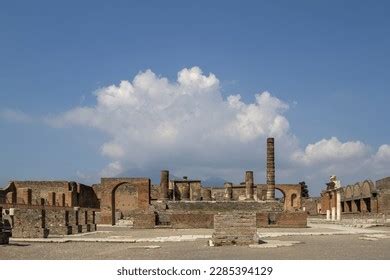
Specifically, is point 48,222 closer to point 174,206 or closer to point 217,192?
point 174,206

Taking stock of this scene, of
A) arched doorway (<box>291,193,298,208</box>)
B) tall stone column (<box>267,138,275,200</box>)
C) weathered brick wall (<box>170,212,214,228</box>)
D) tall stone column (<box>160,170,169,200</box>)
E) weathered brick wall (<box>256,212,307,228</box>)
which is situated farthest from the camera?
arched doorway (<box>291,193,298,208</box>)

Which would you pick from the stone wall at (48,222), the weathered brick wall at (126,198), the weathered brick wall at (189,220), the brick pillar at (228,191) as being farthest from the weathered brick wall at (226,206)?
the weathered brick wall at (126,198)

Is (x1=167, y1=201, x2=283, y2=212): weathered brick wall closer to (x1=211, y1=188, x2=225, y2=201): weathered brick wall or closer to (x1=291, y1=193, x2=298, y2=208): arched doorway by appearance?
(x1=211, y1=188, x2=225, y2=201): weathered brick wall

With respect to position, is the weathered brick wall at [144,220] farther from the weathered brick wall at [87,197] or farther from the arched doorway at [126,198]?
the arched doorway at [126,198]

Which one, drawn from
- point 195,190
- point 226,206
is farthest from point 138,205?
point 195,190

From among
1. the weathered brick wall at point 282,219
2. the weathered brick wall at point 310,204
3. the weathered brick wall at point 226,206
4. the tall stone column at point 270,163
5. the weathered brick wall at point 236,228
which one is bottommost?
the weathered brick wall at point 310,204

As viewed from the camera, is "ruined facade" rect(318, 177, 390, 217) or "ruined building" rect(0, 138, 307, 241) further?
"ruined facade" rect(318, 177, 390, 217)

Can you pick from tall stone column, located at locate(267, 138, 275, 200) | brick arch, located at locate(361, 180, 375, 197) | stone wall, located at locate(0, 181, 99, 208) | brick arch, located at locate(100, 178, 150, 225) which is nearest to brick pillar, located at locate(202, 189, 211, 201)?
stone wall, located at locate(0, 181, 99, 208)

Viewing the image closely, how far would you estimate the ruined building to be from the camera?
73.5 feet

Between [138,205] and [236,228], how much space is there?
22710 millimetres

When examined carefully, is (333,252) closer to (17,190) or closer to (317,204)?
(17,190)

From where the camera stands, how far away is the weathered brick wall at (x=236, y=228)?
14836mm

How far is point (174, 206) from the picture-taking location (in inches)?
1373
